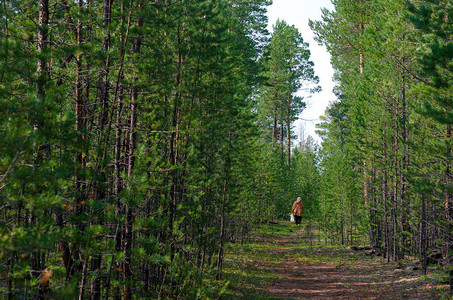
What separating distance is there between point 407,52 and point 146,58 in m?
10.2

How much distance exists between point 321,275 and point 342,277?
918mm

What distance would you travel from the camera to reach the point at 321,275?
15.1 meters

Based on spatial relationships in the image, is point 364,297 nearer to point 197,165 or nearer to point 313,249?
point 197,165

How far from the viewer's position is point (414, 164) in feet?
36.6

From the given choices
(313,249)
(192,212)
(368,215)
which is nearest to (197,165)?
(192,212)

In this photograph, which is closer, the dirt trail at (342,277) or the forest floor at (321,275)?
the forest floor at (321,275)

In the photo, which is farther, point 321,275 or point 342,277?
point 321,275

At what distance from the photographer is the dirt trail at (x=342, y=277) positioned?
11.4 meters

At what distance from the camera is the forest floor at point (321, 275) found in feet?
37.0

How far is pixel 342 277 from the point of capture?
1446 cm

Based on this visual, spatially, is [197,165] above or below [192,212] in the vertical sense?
above

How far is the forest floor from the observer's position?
37.0 ft

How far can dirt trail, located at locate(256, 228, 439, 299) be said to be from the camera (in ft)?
37.5

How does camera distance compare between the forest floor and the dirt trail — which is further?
the dirt trail
